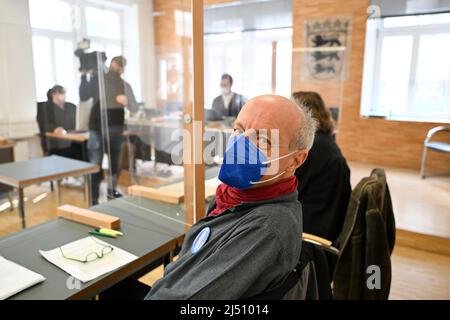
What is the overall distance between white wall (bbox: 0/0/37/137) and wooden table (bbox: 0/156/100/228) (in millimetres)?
322

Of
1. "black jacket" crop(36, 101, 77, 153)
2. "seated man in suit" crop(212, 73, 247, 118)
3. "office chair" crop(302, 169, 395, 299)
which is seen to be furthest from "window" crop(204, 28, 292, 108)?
"office chair" crop(302, 169, 395, 299)

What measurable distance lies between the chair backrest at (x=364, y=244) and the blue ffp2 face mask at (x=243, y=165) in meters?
0.72

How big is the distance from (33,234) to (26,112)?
5.31ft

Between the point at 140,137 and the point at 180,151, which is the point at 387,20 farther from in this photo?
the point at 180,151

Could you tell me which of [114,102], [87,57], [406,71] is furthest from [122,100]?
[406,71]

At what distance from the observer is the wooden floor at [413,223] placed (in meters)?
2.36

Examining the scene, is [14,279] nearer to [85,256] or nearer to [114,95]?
[85,256]

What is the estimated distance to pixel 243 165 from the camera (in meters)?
0.90

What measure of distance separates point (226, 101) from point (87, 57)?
43.8 inches

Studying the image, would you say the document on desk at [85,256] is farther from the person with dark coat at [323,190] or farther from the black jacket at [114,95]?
the black jacket at [114,95]

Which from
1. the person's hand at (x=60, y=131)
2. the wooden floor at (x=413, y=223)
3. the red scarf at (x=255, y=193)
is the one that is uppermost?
the red scarf at (x=255, y=193)

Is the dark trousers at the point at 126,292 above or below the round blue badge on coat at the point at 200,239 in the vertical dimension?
below

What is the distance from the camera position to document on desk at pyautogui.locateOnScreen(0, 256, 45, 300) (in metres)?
0.99

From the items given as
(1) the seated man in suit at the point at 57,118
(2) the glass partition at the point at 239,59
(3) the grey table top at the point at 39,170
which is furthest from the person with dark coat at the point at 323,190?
(1) the seated man in suit at the point at 57,118
